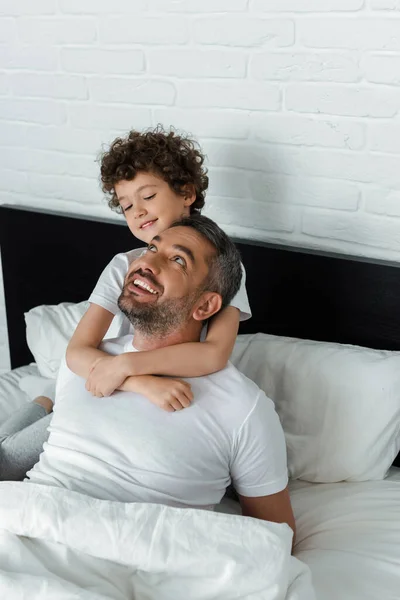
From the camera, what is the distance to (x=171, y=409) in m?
1.50

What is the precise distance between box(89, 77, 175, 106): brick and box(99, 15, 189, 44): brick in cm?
10

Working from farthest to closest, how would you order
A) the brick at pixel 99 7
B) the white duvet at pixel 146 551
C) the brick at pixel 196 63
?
Answer: the brick at pixel 99 7 → the brick at pixel 196 63 → the white duvet at pixel 146 551

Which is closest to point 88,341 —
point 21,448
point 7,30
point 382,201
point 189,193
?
point 21,448

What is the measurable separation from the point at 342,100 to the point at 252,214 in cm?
39

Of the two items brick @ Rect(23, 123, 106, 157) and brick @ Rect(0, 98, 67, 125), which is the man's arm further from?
brick @ Rect(0, 98, 67, 125)

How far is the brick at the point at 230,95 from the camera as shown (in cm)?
191

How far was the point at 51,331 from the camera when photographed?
219 cm

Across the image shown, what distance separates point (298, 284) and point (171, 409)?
626 millimetres

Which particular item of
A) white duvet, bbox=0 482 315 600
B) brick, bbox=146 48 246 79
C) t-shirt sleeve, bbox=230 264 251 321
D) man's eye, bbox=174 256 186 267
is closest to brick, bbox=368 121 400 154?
brick, bbox=146 48 246 79

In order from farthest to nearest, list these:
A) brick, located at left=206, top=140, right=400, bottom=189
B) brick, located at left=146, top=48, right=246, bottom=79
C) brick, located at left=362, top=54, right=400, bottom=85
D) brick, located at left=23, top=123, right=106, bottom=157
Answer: brick, located at left=23, top=123, right=106, bottom=157 < brick, located at left=146, top=48, right=246, bottom=79 < brick, located at left=206, top=140, right=400, bottom=189 < brick, located at left=362, top=54, right=400, bottom=85

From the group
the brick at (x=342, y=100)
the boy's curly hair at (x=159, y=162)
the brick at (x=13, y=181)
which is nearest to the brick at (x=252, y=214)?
the boy's curly hair at (x=159, y=162)

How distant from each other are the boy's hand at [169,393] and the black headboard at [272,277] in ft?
1.90

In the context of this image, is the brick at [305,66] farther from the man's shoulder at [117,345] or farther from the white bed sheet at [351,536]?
the white bed sheet at [351,536]

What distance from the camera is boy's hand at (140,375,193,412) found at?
150 centimetres
